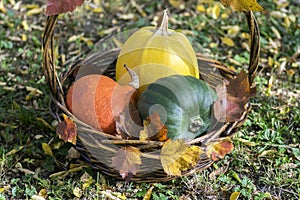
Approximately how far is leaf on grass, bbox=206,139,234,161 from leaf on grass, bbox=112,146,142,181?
23 centimetres

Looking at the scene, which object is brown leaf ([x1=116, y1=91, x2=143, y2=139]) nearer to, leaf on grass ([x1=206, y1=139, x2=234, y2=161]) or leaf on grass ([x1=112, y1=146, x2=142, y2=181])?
leaf on grass ([x1=112, y1=146, x2=142, y2=181])

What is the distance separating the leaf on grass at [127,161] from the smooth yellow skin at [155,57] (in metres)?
0.34

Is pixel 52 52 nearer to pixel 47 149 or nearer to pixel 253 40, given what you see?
pixel 47 149

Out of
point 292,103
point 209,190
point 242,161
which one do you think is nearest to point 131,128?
point 209,190

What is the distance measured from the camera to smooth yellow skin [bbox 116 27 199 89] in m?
1.92

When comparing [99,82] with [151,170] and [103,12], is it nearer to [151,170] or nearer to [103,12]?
[151,170]

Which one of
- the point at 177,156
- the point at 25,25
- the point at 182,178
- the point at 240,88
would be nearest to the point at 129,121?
the point at 177,156

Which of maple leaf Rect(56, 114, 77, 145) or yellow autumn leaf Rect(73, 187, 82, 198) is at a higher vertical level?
maple leaf Rect(56, 114, 77, 145)

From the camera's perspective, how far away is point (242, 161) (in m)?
2.01

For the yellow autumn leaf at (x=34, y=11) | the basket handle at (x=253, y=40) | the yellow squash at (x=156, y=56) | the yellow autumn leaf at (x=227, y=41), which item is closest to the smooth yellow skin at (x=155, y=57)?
the yellow squash at (x=156, y=56)

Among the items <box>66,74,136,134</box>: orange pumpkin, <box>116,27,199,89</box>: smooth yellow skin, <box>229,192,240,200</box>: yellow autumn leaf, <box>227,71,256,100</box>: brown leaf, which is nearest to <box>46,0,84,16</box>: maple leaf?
<box>66,74,136,134</box>: orange pumpkin

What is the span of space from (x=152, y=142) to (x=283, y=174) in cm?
60

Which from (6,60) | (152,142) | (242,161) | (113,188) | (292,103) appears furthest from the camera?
(6,60)

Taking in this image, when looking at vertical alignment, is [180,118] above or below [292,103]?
above
